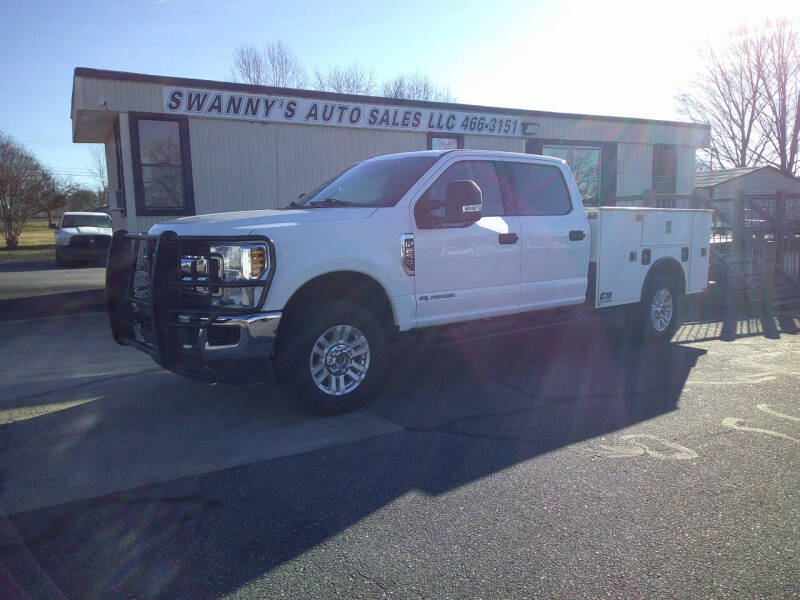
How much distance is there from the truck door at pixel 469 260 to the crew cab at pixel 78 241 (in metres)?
18.9

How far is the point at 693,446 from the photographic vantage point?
4496mm

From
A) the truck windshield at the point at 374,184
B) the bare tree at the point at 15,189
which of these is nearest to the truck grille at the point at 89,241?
the bare tree at the point at 15,189

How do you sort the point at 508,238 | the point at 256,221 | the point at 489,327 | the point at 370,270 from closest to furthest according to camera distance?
1. the point at 256,221
2. the point at 370,270
3. the point at 508,238
4. the point at 489,327

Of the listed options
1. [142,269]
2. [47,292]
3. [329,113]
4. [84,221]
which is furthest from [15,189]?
[142,269]

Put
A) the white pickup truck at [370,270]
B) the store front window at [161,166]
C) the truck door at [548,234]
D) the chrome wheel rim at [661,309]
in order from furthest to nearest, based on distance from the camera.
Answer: the store front window at [161,166] < the chrome wheel rim at [661,309] < the truck door at [548,234] < the white pickup truck at [370,270]

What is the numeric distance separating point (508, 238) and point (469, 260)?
0.56 m

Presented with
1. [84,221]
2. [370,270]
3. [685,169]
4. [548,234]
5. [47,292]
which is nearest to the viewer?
[370,270]

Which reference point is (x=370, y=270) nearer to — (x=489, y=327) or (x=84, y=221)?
(x=489, y=327)

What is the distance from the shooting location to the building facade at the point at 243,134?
1212cm

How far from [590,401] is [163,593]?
3928 millimetres

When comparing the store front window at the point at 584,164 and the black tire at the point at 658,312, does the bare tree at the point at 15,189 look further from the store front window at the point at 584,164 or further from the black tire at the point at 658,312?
the black tire at the point at 658,312

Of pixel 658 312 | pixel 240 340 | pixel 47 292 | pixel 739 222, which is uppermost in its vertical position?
pixel 739 222

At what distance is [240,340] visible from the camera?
4594 millimetres

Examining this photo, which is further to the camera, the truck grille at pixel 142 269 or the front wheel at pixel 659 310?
the front wheel at pixel 659 310
